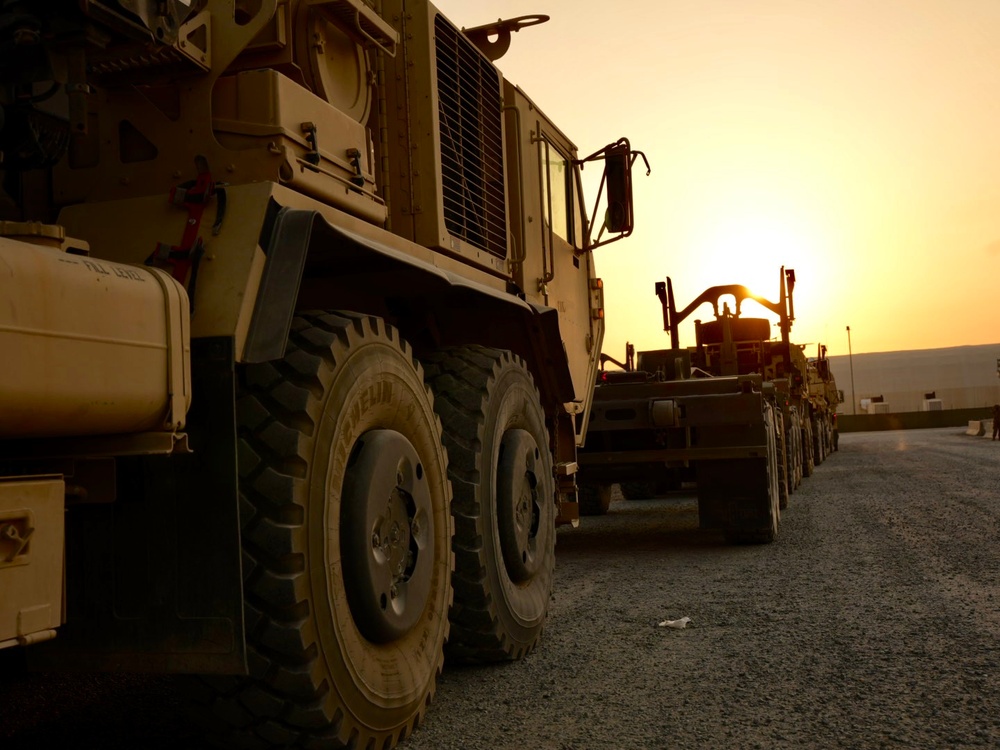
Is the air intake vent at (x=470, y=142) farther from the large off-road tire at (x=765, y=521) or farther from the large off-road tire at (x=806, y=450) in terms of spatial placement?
the large off-road tire at (x=806, y=450)

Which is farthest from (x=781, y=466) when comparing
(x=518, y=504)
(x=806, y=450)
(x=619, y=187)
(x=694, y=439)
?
(x=518, y=504)

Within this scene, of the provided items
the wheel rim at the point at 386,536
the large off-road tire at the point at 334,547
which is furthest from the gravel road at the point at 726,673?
the wheel rim at the point at 386,536

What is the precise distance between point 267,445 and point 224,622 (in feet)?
1.65

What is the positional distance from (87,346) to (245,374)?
713mm

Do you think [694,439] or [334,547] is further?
[694,439]

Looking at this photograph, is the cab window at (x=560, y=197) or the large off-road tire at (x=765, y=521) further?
the large off-road tire at (x=765, y=521)

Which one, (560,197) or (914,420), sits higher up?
(560,197)

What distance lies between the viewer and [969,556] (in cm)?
762

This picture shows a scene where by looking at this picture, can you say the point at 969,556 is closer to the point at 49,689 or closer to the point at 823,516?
the point at 823,516

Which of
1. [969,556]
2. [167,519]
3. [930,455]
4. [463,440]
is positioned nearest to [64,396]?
[167,519]

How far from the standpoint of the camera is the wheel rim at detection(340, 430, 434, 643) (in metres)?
3.31

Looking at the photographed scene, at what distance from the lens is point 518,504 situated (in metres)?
4.99

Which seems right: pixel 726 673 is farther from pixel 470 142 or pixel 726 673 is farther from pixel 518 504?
pixel 470 142

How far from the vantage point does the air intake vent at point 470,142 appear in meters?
4.95
